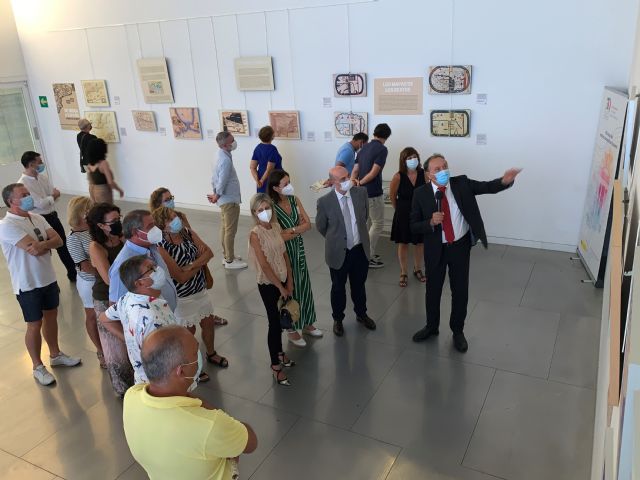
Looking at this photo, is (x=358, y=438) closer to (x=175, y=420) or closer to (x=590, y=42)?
(x=175, y=420)

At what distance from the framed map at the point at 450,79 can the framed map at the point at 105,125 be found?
6613 mm

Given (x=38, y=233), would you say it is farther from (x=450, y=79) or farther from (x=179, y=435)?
(x=450, y=79)

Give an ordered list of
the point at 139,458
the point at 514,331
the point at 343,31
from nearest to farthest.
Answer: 1. the point at 139,458
2. the point at 514,331
3. the point at 343,31

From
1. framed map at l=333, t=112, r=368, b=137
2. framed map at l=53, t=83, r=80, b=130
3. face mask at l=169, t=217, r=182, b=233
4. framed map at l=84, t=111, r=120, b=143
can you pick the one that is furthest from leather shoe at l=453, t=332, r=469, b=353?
framed map at l=53, t=83, r=80, b=130

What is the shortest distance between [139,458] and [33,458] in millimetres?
2244

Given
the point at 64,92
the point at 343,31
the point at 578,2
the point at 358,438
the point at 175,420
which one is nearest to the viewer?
the point at 175,420

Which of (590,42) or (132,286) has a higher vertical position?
(590,42)

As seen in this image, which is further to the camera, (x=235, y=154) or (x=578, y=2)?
(x=235, y=154)

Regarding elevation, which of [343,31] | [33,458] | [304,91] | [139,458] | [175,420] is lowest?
[33,458]

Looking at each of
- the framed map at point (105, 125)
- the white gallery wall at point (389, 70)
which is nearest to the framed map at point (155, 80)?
the white gallery wall at point (389, 70)

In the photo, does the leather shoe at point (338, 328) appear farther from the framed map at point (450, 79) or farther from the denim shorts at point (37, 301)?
the framed map at point (450, 79)

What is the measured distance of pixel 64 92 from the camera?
10734mm

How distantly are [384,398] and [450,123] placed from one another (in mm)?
4241

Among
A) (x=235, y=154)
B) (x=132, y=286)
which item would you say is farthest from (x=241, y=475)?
(x=235, y=154)
